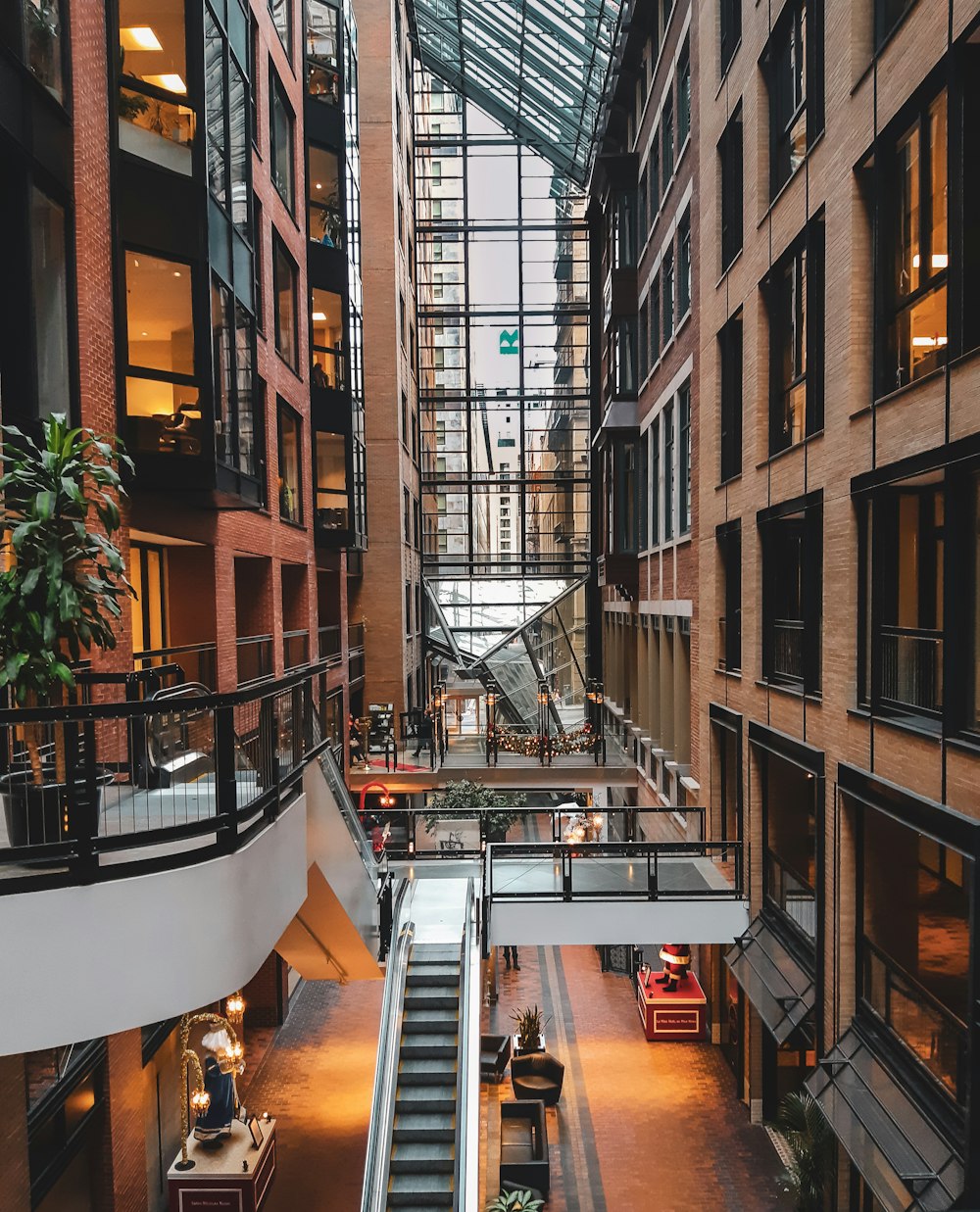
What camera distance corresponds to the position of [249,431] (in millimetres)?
14711

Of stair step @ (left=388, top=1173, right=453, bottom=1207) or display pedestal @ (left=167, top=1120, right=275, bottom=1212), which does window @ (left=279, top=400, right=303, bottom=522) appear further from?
stair step @ (left=388, top=1173, right=453, bottom=1207)

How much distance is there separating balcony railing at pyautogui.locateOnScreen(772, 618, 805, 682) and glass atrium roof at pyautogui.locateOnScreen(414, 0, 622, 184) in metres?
20.8

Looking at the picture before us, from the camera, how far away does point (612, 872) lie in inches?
607

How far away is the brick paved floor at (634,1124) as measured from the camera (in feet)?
42.2

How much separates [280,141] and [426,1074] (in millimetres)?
18585

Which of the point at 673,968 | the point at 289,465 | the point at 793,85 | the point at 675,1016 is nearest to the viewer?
the point at 793,85

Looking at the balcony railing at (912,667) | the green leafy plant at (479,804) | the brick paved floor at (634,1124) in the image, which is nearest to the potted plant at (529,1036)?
the brick paved floor at (634,1124)

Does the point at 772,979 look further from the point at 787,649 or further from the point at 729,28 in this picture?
the point at 729,28

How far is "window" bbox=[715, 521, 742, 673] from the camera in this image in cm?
1639

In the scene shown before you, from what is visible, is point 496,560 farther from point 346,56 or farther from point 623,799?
point 346,56

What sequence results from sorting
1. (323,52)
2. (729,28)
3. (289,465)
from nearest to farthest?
(729,28)
(289,465)
(323,52)

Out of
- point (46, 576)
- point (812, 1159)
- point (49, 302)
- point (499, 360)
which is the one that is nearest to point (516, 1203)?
point (812, 1159)

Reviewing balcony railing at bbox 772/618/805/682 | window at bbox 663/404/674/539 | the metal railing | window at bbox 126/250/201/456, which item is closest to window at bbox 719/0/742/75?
window at bbox 663/404/674/539

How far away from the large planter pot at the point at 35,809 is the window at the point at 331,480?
58.0 ft
